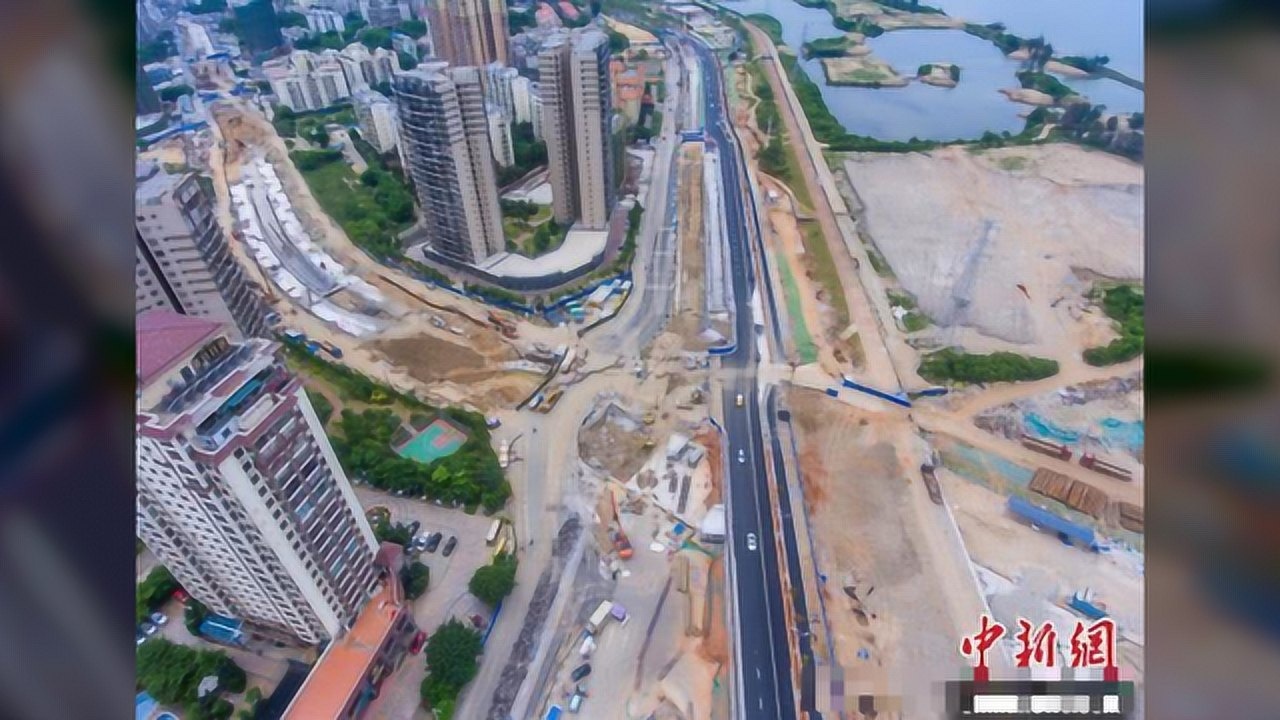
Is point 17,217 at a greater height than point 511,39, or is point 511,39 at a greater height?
point 17,217

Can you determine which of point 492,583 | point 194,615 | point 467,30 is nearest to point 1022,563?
point 492,583

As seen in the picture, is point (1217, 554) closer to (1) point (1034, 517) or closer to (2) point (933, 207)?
(1) point (1034, 517)

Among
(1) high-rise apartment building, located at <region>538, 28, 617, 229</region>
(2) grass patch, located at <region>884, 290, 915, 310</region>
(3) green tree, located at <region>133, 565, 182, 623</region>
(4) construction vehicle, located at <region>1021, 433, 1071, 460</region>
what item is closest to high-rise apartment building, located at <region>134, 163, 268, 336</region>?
(3) green tree, located at <region>133, 565, 182, 623</region>

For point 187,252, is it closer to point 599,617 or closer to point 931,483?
point 599,617

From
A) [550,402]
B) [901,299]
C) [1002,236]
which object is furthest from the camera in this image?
[1002,236]

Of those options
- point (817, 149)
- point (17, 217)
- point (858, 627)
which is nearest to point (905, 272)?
point (817, 149)

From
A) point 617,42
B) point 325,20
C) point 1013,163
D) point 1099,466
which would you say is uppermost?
point 325,20

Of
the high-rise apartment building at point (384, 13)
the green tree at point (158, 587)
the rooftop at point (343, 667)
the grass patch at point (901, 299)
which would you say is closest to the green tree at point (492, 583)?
the rooftop at point (343, 667)

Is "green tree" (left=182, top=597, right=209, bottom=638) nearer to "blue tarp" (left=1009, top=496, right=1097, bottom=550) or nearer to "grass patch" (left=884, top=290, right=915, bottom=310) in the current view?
"blue tarp" (left=1009, top=496, right=1097, bottom=550)
